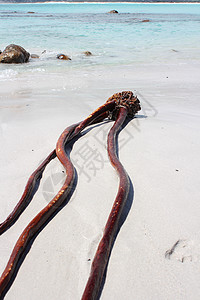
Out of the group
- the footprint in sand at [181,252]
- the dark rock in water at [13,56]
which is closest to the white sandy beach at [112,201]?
the footprint in sand at [181,252]

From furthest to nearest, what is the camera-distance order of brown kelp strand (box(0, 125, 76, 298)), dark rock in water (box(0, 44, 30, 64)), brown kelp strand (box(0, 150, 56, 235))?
dark rock in water (box(0, 44, 30, 64)) → brown kelp strand (box(0, 150, 56, 235)) → brown kelp strand (box(0, 125, 76, 298))

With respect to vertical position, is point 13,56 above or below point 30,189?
above

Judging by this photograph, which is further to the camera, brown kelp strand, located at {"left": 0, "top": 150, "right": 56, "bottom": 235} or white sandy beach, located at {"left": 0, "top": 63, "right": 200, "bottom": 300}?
brown kelp strand, located at {"left": 0, "top": 150, "right": 56, "bottom": 235}

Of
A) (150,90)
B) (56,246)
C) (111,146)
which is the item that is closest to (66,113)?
(111,146)

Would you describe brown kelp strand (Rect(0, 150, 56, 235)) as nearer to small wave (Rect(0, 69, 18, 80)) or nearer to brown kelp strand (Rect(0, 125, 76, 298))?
brown kelp strand (Rect(0, 125, 76, 298))

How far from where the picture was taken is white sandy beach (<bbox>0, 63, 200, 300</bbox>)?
1501 millimetres

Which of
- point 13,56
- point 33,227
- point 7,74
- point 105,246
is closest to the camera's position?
point 105,246

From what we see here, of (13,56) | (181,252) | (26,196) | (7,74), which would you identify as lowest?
(181,252)

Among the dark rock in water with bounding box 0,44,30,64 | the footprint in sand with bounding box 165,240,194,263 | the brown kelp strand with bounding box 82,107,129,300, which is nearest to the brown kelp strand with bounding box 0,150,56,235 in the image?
the brown kelp strand with bounding box 82,107,129,300

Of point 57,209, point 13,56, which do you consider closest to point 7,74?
point 13,56

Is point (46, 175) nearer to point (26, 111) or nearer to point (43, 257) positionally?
point (43, 257)

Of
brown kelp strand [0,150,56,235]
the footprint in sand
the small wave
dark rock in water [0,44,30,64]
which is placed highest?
dark rock in water [0,44,30,64]

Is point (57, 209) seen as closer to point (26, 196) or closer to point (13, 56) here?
point (26, 196)

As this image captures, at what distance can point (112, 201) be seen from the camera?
6.88ft
